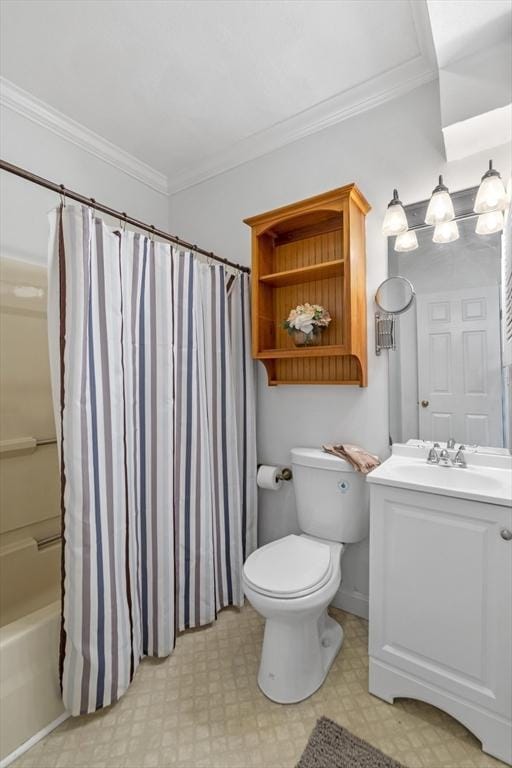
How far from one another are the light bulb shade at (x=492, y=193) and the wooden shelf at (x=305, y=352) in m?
0.80

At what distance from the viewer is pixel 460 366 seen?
5.24 feet

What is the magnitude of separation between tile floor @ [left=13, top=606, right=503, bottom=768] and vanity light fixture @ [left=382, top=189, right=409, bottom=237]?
195cm

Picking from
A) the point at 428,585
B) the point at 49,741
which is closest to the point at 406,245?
the point at 428,585

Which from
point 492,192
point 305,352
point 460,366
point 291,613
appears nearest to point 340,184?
point 492,192

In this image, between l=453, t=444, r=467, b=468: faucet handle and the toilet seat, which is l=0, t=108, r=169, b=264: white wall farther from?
l=453, t=444, r=467, b=468: faucet handle

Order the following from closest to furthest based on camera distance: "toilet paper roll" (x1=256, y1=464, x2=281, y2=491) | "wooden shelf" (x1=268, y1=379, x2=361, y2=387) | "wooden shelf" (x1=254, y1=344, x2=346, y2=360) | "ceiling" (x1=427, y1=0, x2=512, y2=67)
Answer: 1. "ceiling" (x1=427, y1=0, x2=512, y2=67)
2. "wooden shelf" (x1=254, y1=344, x2=346, y2=360)
3. "wooden shelf" (x1=268, y1=379, x2=361, y2=387)
4. "toilet paper roll" (x1=256, y1=464, x2=281, y2=491)

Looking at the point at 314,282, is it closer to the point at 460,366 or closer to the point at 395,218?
the point at 395,218

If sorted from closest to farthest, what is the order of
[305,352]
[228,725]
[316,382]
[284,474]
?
[228,725]
[305,352]
[316,382]
[284,474]

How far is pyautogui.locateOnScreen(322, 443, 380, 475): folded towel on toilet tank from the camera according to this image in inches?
65.0

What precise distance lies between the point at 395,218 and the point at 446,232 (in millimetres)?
231

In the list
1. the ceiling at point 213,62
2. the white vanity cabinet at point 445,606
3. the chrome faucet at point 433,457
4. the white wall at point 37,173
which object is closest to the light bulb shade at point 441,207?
the ceiling at point 213,62

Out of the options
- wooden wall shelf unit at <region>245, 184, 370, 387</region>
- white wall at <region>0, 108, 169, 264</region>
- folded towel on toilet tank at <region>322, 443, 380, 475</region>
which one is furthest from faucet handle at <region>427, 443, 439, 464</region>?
white wall at <region>0, 108, 169, 264</region>

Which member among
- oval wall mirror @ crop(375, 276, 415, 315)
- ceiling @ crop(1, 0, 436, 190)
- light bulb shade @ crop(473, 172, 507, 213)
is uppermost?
ceiling @ crop(1, 0, 436, 190)

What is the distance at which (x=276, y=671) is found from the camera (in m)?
1.43
